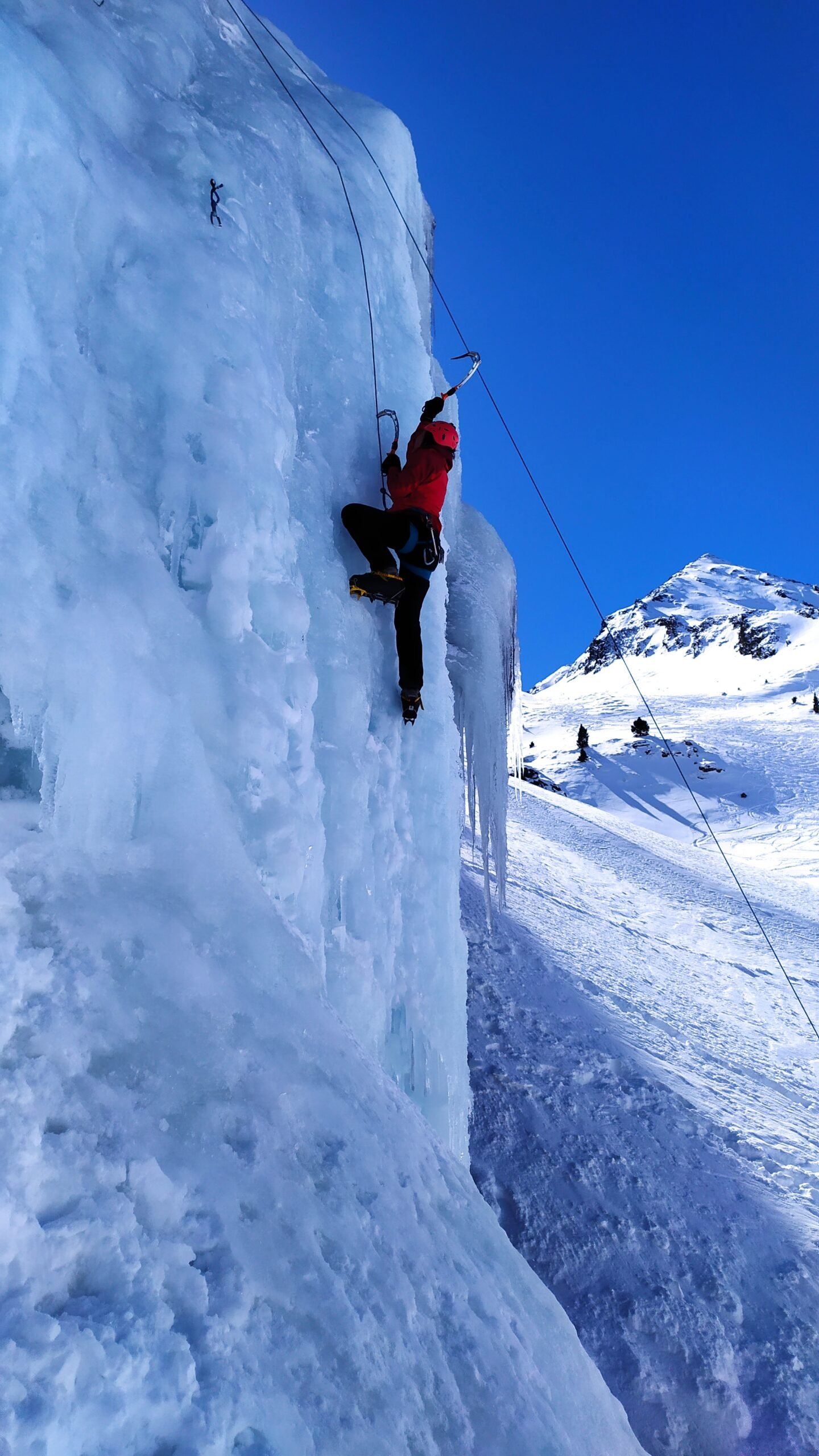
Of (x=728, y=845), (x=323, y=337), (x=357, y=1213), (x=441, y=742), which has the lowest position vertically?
(x=728, y=845)

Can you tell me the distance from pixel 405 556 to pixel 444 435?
74 centimetres

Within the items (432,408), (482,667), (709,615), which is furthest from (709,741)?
(709,615)

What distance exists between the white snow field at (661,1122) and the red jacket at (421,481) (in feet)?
12.7

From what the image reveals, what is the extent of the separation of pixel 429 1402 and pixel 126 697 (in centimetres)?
162

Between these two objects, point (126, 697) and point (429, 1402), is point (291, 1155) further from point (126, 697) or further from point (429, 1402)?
point (126, 697)

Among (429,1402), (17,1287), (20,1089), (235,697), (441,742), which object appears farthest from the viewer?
(441,742)

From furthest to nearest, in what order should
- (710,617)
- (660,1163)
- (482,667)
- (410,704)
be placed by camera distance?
(710,617) < (482,667) < (660,1163) < (410,704)

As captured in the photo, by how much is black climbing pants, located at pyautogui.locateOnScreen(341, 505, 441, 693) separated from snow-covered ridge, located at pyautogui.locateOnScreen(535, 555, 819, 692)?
73892 millimetres

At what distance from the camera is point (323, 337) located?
11.7 feet

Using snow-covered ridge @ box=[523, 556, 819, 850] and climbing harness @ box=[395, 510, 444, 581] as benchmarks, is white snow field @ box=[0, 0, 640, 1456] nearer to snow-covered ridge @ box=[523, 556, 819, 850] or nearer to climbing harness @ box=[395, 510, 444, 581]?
climbing harness @ box=[395, 510, 444, 581]

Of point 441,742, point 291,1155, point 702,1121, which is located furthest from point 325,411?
point 702,1121

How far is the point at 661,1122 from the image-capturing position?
17.3 feet

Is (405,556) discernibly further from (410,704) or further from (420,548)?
(410,704)

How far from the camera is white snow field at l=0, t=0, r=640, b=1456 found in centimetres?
123
